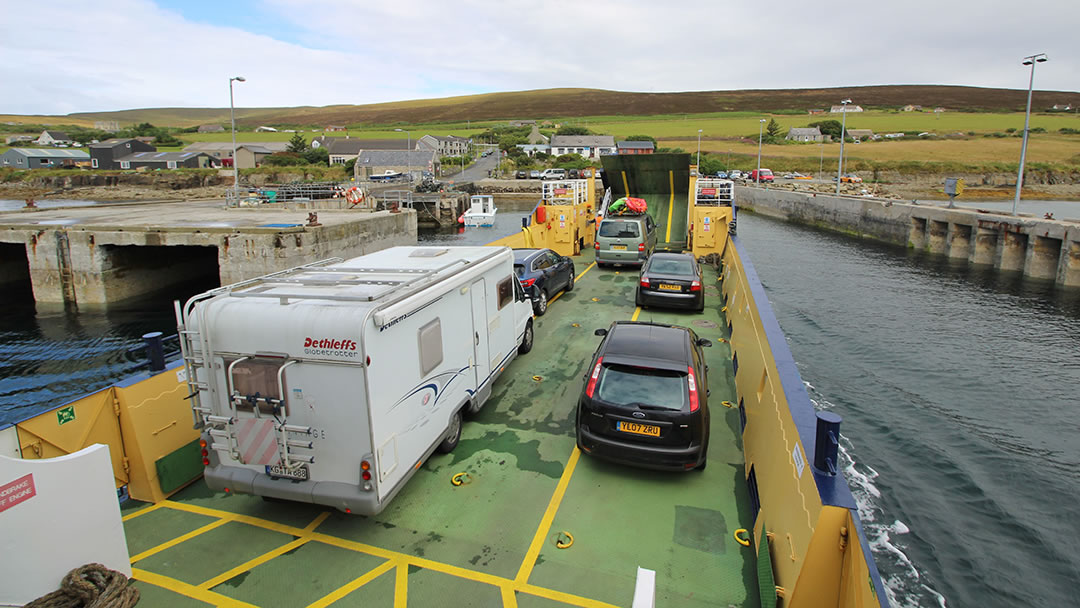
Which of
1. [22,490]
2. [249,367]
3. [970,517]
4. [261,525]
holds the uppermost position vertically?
[249,367]

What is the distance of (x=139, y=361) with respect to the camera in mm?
17594

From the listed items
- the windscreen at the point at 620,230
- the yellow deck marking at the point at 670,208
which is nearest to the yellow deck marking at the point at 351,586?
the windscreen at the point at 620,230

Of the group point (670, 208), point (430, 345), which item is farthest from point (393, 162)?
point (430, 345)

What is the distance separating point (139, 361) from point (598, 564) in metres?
18.0

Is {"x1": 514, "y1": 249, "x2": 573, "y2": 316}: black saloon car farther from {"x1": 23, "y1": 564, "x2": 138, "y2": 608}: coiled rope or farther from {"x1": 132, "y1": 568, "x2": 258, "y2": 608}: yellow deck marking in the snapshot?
{"x1": 23, "y1": 564, "x2": 138, "y2": 608}: coiled rope

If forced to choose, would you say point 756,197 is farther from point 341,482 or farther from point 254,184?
point 254,184

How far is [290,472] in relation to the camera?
5340 mm

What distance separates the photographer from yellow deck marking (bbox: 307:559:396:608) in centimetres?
484

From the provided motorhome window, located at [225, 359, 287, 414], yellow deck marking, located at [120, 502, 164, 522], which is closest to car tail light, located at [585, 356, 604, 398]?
motorhome window, located at [225, 359, 287, 414]

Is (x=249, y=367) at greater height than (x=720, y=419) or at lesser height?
greater

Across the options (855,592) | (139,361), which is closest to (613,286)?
(855,592)

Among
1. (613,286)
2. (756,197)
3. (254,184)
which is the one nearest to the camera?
(613,286)

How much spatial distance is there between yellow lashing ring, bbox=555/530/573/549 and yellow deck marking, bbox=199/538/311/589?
2.54 m

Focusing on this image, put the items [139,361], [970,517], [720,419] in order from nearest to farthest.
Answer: [720,419]
[970,517]
[139,361]
